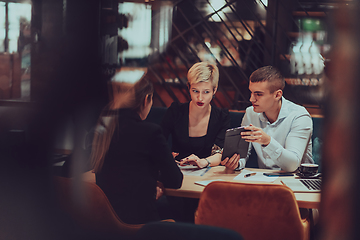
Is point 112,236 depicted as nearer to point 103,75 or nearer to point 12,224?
point 12,224

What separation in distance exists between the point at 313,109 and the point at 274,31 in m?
1.03

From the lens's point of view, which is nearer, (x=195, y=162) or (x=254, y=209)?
(x=254, y=209)

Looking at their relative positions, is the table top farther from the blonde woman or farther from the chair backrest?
the blonde woman

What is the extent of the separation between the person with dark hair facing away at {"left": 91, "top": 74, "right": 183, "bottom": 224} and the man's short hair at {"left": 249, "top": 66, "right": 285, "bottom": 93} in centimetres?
86

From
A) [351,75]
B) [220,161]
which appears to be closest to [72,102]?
[351,75]

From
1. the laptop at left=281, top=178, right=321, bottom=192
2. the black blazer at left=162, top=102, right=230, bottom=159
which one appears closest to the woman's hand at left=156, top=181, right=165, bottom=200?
the laptop at left=281, top=178, right=321, bottom=192

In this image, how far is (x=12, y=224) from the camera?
1146mm

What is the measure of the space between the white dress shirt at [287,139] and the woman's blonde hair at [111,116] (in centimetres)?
79

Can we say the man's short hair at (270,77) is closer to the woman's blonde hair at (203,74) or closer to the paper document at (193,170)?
the woman's blonde hair at (203,74)

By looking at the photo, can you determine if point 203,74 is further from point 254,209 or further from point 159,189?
point 254,209

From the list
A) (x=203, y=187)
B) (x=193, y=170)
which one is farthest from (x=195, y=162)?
(x=203, y=187)

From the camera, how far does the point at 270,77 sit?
1.87m

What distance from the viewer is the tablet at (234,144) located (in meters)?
1.64

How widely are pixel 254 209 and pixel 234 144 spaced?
63cm
